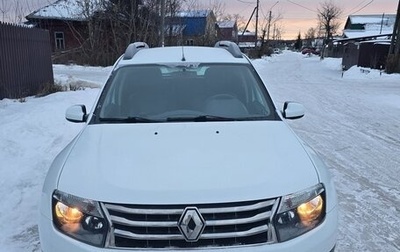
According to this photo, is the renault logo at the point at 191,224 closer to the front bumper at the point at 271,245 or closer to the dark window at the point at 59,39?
the front bumper at the point at 271,245

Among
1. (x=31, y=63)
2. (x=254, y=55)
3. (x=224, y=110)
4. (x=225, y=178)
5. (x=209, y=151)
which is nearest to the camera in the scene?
(x=225, y=178)

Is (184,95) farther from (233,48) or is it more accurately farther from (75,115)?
(233,48)

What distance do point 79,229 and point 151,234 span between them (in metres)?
0.44

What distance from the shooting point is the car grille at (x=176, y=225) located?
6.93 feet

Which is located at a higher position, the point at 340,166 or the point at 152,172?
the point at 152,172

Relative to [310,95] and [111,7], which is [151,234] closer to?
[310,95]

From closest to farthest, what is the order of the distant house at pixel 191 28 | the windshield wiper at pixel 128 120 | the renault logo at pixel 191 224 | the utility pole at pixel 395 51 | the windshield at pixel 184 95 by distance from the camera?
1. the renault logo at pixel 191 224
2. the windshield wiper at pixel 128 120
3. the windshield at pixel 184 95
4. the utility pole at pixel 395 51
5. the distant house at pixel 191 28

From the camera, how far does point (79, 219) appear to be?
2.23 metres

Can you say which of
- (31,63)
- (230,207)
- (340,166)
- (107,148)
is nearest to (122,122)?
(107,148)

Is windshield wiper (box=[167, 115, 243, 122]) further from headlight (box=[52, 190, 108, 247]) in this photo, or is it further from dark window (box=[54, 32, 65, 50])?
dark window (box=[54, 32, 65, 50])

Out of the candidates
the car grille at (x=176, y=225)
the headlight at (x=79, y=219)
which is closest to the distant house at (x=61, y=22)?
the headlight at (x=79, y=219)

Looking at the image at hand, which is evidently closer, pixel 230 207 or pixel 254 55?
pixel 230 207

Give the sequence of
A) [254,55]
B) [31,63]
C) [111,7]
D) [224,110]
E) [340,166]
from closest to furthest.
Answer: [224,110], [340,166], [31,63], [111,7], [254,55]

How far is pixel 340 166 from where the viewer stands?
5781 millimetres
